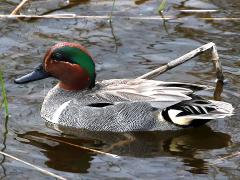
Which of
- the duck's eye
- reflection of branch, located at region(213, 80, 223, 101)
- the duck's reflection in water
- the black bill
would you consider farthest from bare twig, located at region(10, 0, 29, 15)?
reflection of branch, located at region(213, 80, 223, 101)

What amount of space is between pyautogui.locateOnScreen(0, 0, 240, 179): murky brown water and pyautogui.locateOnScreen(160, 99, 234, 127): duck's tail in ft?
0.57

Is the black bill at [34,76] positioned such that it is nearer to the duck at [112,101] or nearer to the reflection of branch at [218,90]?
the duck at [112,101]

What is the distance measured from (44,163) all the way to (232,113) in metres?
1.90

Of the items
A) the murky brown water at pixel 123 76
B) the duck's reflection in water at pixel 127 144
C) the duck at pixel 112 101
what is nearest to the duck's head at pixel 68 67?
the duck at pixel 112 101

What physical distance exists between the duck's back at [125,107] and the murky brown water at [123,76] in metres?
0.10

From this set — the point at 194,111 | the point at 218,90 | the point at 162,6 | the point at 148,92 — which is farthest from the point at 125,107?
the point at 162,6

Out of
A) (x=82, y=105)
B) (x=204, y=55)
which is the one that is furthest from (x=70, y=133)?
(x=204, y=55)

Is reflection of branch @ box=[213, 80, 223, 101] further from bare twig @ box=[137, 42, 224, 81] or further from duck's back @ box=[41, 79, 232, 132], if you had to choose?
duck's back @ box=[41, 79, 232, 132]

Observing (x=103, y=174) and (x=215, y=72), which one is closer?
(x=103, y=174)

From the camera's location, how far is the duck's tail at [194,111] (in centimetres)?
791

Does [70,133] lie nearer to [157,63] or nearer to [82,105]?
[82,105]

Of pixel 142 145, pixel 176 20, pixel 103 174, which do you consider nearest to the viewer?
pixel 103 174

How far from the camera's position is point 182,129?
8195 mm

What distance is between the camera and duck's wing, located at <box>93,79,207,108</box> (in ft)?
26.0
